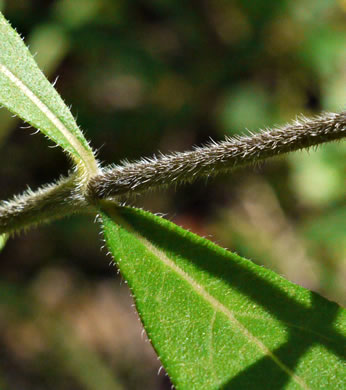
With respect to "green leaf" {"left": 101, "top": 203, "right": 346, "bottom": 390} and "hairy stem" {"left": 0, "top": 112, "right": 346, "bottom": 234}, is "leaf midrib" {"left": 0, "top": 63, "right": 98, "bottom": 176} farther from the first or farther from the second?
"green leaf" {"left": 101, "top": 203, "right": 346, "bottom": 390}

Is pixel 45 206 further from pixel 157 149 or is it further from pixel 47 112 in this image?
pixel 157 149

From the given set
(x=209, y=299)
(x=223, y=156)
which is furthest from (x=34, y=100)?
(x=209, y=299)

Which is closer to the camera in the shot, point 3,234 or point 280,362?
point 280,362

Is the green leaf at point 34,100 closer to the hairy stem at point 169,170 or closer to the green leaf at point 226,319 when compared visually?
the hairy stem at point 169,170

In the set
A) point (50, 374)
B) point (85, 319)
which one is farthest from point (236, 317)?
point (85, 319)

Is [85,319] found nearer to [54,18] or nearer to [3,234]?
[54,18]

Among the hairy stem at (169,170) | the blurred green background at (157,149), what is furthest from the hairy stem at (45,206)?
the blurred green background at (157,149)
